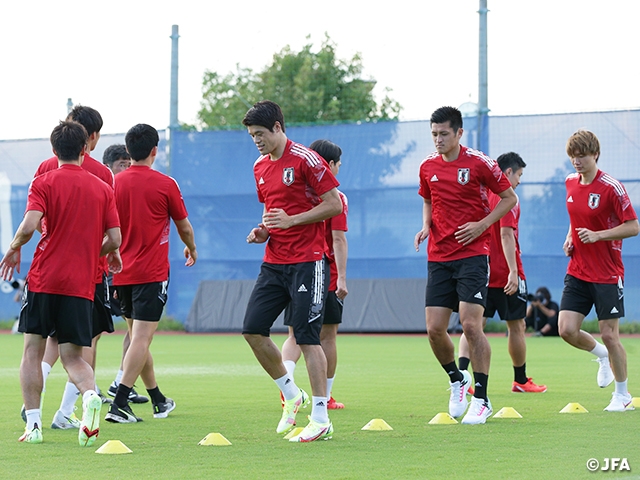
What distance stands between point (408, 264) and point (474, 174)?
12930 mm

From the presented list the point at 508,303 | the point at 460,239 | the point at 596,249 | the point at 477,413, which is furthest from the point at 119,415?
the point at 508,303

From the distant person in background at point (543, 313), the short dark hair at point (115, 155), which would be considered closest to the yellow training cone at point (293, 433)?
the short dark hair at point (115, 155)

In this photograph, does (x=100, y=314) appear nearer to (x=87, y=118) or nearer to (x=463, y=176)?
(x=87, y=118)

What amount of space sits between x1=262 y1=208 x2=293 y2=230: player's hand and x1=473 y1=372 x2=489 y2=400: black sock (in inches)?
75.5

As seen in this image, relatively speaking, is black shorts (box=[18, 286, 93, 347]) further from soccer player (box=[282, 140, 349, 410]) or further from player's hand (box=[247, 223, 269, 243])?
soccer player (box=[282, 140, 349, 410])

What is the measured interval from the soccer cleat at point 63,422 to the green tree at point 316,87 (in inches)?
801

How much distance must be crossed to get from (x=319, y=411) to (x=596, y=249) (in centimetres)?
313

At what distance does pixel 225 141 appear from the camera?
22.0m

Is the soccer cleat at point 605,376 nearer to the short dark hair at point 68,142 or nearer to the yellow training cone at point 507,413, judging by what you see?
the yellow training cone at point 507,413

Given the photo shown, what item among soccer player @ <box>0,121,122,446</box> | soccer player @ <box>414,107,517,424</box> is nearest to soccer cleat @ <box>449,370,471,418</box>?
soccer player @ <box>414,107,517,424</box>

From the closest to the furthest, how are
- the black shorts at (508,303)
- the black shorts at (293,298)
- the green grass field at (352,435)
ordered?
the green grass field at (352,435) → the black shorts at (293,298) → the black shorts at (508,303)

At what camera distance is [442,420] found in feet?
23.7

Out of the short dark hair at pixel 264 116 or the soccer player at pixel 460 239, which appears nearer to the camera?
the short dark hair at pixel 264 116

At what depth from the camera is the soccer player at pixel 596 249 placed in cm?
809
